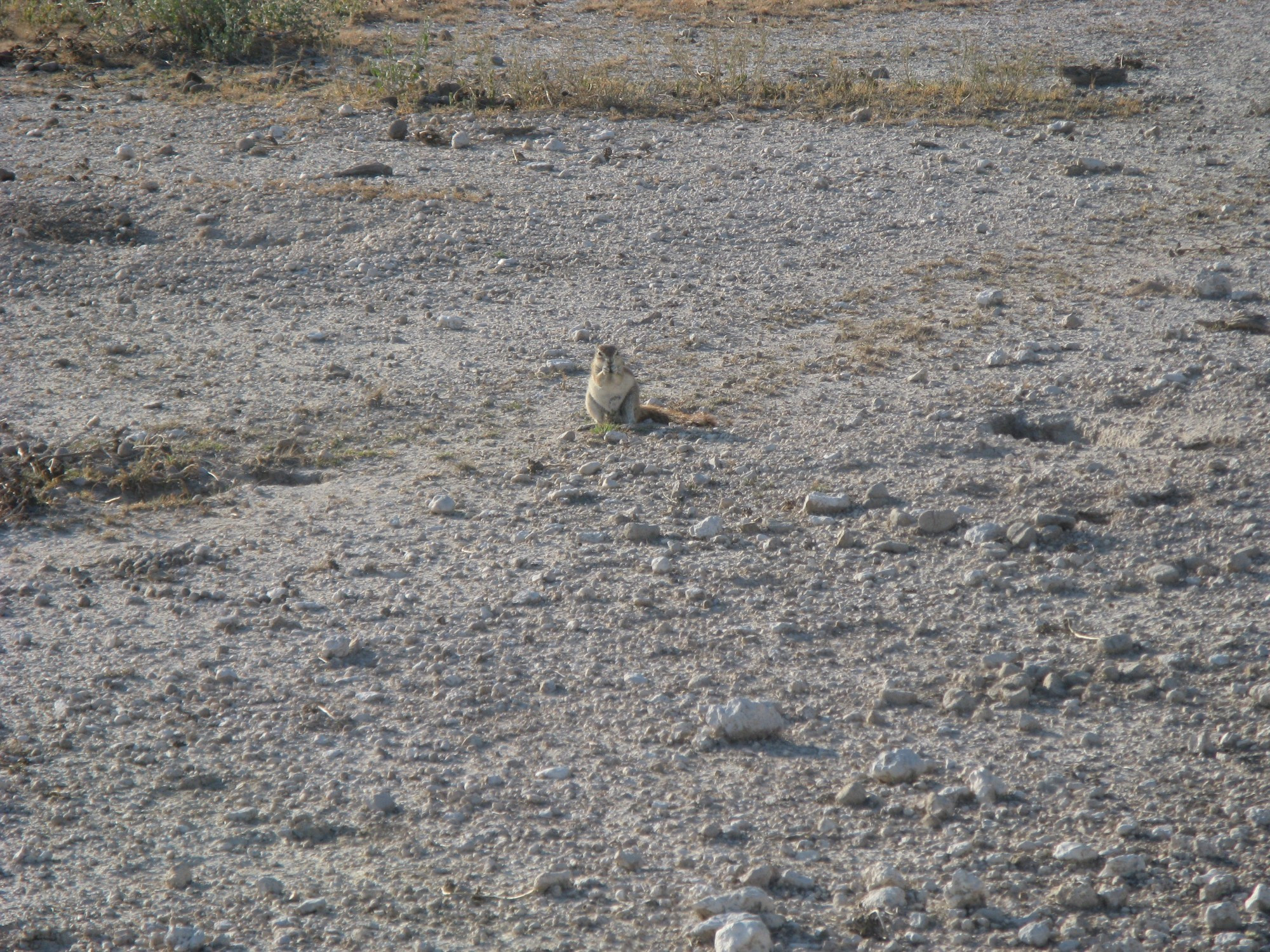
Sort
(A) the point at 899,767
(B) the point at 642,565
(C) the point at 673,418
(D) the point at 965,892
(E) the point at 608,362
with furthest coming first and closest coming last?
Result: (C) the point at 673,418 → (E) the point at 608,362 → (B) the point at 642,565 → (A) the point at 899,767 → (D) the point at 965,892

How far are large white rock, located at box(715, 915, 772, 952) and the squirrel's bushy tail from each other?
3.65 meters

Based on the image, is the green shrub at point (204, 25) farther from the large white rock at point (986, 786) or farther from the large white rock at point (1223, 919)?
the large white rock at point (1223, 919)

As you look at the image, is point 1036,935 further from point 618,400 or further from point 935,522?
point 618,400

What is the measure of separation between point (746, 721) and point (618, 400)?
2724 millimetres

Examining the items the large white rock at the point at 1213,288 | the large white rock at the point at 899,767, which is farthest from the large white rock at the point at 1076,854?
the large white rock at the point at 1213,288

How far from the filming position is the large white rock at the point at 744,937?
123 inches

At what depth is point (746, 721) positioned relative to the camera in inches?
160

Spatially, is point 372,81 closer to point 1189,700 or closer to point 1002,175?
point 1002,175

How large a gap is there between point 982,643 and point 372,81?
11.2 m

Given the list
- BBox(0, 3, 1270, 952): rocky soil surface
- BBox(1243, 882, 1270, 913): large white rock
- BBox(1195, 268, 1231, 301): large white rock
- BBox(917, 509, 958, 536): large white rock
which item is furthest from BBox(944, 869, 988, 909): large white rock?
BBox(1195, 268, 1231, 301): large white rock

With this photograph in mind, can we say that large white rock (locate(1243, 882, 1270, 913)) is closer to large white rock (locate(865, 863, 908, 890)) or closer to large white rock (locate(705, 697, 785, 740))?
large white rock (locate(865, 863, 908, 890))

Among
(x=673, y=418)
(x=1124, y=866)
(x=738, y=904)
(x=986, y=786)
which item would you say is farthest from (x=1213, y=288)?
(x=738, y=904)

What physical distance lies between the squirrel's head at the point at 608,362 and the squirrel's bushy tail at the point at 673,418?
282mm

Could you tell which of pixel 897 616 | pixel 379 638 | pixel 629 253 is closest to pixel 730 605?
pixel 897 616
